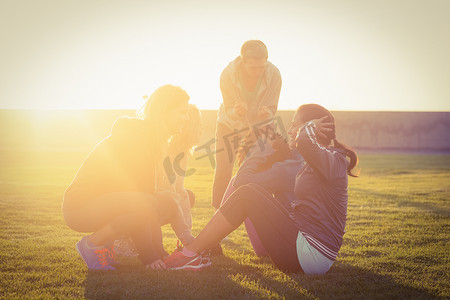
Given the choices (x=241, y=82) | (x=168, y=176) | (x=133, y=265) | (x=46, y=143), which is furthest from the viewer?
(x=46, y=143)

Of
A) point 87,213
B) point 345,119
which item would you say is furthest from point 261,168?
point 345,119

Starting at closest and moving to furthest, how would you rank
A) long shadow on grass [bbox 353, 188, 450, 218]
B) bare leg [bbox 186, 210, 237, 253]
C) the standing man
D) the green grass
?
1. the green grass
2. bare leg [bbox 186, 210, 237, 253]
3. the standing man
4. long shadow on grass [bbox 353, 188, 450, 218]

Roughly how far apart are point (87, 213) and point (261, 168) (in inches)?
64.4

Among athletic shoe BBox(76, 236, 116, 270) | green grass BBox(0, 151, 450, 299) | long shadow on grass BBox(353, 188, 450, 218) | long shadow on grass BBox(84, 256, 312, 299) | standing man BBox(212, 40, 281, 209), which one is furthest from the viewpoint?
long shadow on grass BBox(353, 188, 450, 218)

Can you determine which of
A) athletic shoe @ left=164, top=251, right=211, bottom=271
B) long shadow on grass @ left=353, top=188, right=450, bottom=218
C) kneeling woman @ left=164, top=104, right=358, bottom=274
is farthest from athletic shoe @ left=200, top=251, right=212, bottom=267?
long shadow on grass @ left=353, top=188, right=450, bottom=218

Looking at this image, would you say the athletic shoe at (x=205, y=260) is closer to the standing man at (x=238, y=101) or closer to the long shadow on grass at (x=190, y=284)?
the long shadow on grass at (x=190, y=284)

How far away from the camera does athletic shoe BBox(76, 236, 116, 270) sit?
370 cm

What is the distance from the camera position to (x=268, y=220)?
3.28m

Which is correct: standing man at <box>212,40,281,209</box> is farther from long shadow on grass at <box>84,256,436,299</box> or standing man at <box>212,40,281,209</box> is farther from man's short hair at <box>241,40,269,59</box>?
long shadow on grass at <box>84,256,436,299</box>

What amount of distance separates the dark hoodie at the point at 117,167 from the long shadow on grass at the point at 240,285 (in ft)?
2.33

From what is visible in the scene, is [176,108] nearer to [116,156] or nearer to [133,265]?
[116,156]

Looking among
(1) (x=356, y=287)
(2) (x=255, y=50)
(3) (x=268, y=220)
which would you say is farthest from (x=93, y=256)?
(2) (x=255, y=50)

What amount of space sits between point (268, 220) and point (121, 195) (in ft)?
4.25

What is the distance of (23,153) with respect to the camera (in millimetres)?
22422
